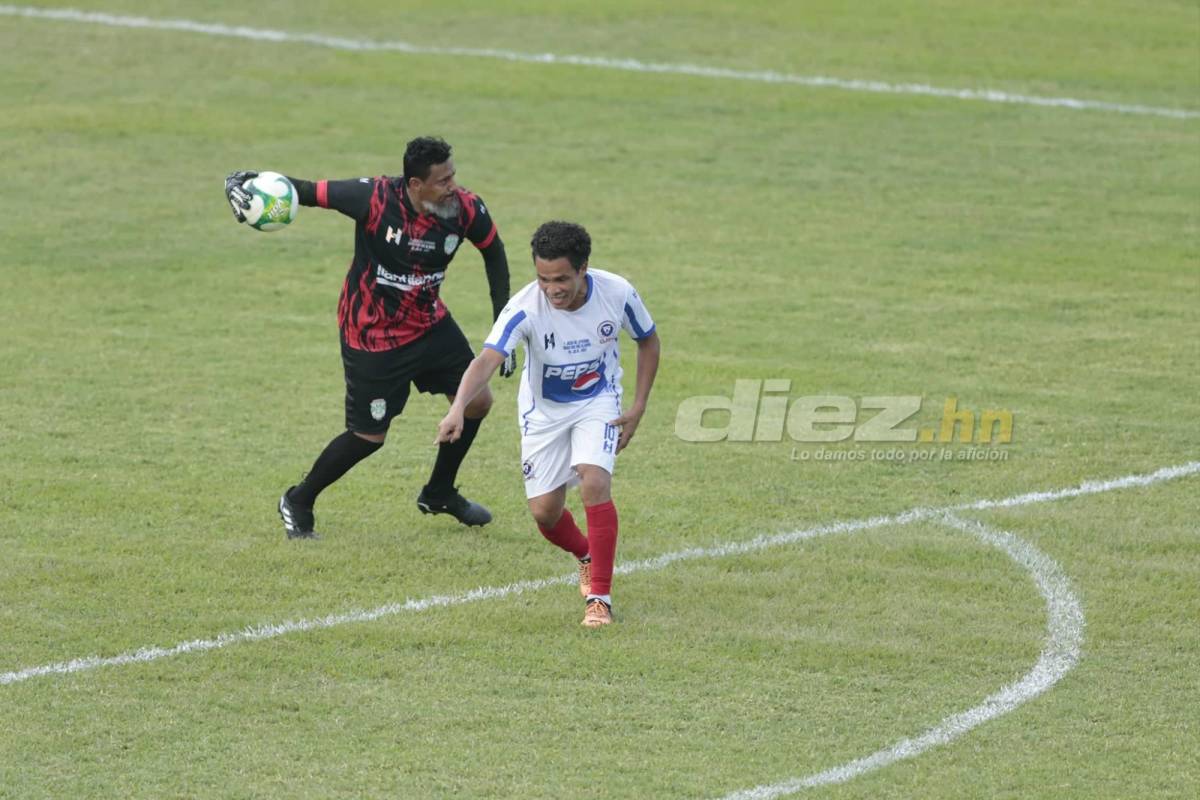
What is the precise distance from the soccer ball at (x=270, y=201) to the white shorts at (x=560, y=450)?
1.74 meters

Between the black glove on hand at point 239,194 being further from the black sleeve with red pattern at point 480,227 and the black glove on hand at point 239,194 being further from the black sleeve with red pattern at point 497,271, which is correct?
the black sleeve with red pattern at point 497,271

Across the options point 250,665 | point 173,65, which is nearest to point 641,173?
point 173,65

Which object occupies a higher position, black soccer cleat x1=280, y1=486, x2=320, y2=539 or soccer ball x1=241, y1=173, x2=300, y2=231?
soccer ball x1=241, y1=173, x2=300, y2=231

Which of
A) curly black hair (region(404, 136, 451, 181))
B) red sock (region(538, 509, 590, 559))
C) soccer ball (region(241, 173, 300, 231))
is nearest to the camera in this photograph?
red sock (region(538, 509, 590, 559))

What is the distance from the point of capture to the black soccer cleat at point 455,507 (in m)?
9.41

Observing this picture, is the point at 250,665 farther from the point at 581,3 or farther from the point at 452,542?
the point at 581,3

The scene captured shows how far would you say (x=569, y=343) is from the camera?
8062 millimetres

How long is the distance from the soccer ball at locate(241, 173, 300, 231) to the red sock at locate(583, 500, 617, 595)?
87.8 inches

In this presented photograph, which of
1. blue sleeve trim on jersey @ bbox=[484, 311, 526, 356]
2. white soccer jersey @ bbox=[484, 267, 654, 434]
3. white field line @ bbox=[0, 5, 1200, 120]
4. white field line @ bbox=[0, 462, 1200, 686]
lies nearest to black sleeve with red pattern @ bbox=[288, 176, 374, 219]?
white soccer jersey @ bbox=[484, 267, 654, 434]

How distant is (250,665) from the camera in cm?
751

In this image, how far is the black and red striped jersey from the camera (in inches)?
348

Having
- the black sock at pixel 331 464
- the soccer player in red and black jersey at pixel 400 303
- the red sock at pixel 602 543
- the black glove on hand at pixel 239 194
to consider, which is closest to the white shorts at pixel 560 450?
the red sock at pixel 602 543

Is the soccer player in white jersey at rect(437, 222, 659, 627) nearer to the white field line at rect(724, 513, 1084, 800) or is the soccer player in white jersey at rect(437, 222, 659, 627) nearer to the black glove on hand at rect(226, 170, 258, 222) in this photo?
the black glove on hand at rect(226, 170, 258, 222)

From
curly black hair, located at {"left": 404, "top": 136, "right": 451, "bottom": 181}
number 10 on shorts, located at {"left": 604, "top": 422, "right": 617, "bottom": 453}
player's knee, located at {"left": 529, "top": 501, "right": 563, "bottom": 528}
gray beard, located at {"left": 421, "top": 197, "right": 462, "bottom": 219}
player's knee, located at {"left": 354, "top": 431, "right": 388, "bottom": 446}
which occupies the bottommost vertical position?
player's knee, located at {"left": 529, "top": 501, "right": 563, "bottom": 528}
